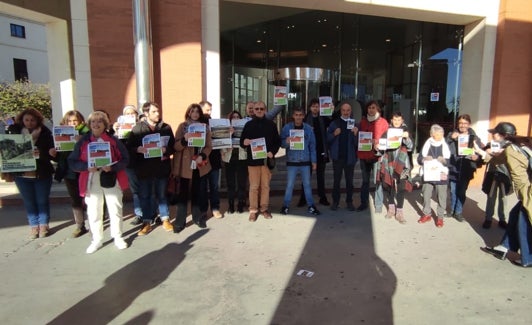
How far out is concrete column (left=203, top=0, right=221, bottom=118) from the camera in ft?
24.6

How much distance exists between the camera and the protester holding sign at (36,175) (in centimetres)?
530

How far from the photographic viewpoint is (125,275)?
13.9ft

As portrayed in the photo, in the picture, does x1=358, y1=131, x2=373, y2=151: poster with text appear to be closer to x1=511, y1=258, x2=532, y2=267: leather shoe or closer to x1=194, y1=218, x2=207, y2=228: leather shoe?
x1=511, y1=258, x2=532, y2=267: leather shoe

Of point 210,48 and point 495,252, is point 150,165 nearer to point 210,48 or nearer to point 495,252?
point 210,48

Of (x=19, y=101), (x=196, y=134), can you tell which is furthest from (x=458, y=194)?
(x=19, y=101)

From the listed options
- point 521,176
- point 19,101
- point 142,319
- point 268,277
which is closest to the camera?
point 142,319

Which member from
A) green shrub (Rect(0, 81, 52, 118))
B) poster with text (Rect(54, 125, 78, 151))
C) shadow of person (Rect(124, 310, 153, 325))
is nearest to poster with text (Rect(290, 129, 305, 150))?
poster with text (Rect(54, 125, 78, 151))

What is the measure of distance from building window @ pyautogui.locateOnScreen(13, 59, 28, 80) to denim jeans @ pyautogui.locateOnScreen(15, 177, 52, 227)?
40343mm

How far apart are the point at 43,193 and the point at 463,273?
19.2 ft

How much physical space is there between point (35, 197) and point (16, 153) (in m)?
0.75

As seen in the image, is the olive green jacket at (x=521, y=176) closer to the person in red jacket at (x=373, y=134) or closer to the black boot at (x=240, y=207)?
the person in red jacket at (x=373, y=134)

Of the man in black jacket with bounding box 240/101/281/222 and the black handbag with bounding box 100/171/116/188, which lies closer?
the black handbag with bounding box 100/171/116/188

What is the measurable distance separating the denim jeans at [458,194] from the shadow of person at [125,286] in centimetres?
462

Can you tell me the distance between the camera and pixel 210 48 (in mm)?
7586
